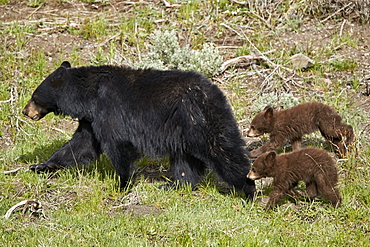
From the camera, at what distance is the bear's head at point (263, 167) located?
17.8 feet

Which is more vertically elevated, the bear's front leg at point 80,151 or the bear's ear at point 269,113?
the bear's ear at point 269,113

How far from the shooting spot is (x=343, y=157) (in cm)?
629

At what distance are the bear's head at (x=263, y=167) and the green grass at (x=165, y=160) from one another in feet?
1.09

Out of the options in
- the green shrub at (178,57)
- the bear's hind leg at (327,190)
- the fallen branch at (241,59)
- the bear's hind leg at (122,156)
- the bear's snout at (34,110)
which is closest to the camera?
the bear's hind leg at (327,190)

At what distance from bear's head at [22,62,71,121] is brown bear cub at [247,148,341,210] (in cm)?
263

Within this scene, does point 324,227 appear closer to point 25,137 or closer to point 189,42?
point 25,137

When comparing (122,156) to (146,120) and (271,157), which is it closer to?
(146,120)

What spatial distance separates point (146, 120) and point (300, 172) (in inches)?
70.6

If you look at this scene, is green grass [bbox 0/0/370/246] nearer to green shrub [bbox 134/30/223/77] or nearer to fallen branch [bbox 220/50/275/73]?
fallen branch [bbox 220/50/275/73]

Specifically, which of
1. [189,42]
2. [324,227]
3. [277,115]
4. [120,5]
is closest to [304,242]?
[324,227]

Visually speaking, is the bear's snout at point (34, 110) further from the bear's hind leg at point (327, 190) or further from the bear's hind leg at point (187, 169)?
the bear's hind leg at point (327, 190)

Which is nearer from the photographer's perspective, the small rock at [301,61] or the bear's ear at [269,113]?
the bear's ear at [269,113]

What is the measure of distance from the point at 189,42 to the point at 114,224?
5.31m

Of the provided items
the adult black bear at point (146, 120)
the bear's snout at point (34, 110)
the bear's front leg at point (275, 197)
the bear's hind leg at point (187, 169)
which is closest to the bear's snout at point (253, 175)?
the adult black bear at point (146, 120)
